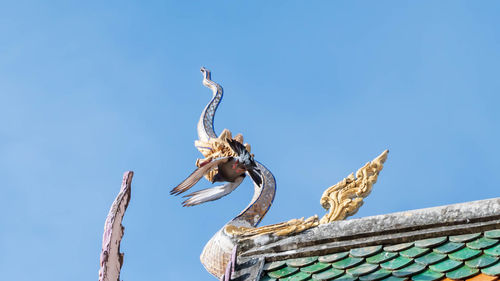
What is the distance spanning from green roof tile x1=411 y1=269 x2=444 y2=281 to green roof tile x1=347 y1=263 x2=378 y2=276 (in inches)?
14.3

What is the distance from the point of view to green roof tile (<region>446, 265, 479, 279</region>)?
667cm

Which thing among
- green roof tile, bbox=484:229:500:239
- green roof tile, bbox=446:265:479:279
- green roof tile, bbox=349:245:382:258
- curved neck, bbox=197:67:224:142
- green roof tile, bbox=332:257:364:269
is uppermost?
curved neck, bbox=197:67:224:142

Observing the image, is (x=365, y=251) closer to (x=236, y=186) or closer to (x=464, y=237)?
(x=464, y=237)

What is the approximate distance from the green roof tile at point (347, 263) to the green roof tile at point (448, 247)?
22.7 inches

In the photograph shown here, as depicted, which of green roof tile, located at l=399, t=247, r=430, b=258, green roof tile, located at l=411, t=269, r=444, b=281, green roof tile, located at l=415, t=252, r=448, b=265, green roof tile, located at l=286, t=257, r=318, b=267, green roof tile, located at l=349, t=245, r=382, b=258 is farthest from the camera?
green roof tile, located at l=286, t=257, r=318, b=267

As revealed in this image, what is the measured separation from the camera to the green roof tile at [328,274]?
718 centimetres

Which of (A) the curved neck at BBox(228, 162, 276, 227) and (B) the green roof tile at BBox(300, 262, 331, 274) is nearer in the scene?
(B) the green roof tile at BBox(300, 262, 331, 274)

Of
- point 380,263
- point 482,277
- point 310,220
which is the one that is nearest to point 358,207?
point 310,220

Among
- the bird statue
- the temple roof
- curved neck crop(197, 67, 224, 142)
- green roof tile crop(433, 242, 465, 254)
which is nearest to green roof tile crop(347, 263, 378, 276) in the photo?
the temple roof

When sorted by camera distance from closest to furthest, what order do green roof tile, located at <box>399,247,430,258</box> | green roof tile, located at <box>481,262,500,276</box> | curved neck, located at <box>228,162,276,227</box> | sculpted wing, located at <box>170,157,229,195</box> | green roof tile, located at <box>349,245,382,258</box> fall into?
green roof tile, located at <box>481,262,500,276</box>, green roof tile, located at <box>399,247,430,258</box>, green roof tile, located at <box>349,245,382,258</box>, curved neck, located at <box>228,162,276,227</box>, sculpted wing, located at <box>170,157,229,195</box>

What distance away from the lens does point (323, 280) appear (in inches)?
281

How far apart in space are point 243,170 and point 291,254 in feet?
6.25

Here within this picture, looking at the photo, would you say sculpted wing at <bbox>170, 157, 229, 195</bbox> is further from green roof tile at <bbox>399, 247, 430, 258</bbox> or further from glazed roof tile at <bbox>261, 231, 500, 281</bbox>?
green roof tile at <bbox>399, 247, 430, 258</bbox>

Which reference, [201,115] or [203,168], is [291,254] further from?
[201,115]
